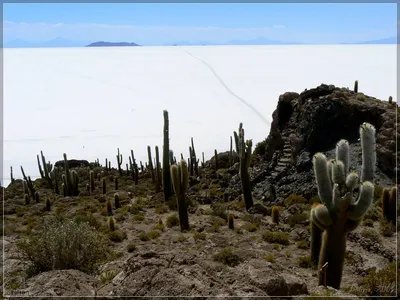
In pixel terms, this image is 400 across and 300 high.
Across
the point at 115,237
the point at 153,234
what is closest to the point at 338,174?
the point at 153,234

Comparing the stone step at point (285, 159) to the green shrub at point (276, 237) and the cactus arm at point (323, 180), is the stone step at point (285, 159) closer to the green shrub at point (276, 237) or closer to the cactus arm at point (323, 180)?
the green shrub at point (276, 237)

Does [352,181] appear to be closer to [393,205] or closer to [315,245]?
[315,245]

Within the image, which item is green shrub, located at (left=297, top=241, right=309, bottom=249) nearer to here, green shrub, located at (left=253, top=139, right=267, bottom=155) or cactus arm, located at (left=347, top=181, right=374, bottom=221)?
cactus arm, located at (left=347, top=181, right=374, bottom=221)

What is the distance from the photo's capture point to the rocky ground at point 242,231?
6445mm

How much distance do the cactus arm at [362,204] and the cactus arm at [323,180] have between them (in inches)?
18.7

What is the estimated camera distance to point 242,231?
18312 mm

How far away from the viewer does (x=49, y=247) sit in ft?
31.5

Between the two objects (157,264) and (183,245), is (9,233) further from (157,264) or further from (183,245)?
(157,264)

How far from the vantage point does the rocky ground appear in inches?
254

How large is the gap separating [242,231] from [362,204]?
9.33 m

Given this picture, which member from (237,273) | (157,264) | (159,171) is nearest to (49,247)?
(157,264)

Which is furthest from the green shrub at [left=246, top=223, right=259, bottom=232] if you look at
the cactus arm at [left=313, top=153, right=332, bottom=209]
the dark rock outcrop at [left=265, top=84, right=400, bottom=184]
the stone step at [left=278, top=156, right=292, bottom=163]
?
the cactus arm at [left=313, top=153, right=332, bottom=209]

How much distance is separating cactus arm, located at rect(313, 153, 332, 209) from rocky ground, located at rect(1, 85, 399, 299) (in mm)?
1780

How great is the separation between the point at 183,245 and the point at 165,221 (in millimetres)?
4858
